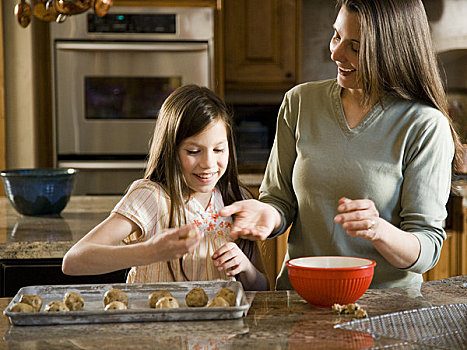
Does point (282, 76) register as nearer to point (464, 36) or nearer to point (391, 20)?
point (464, 36)

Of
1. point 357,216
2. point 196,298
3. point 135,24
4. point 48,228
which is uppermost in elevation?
point 135,24

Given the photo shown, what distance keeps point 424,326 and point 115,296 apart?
1.75 ft

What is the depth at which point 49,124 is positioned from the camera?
3.59 metres

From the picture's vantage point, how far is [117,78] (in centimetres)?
352

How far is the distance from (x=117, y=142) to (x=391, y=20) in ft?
7.64

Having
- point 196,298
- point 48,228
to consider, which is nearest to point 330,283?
point 196,298

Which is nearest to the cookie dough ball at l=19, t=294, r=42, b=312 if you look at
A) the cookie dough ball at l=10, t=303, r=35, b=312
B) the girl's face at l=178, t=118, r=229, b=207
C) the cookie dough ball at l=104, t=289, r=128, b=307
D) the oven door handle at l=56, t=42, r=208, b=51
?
the cookie dough ball at l=10, t=303, r=35, b=312

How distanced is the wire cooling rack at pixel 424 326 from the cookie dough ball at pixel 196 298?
0.76ft

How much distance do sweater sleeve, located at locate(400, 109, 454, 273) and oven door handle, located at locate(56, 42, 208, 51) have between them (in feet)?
7.22

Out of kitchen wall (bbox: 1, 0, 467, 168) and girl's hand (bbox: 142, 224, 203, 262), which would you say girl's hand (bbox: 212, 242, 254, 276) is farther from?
kitchen wall (bbox: 1, 0, 467, 168)

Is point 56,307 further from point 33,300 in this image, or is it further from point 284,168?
point 284,168

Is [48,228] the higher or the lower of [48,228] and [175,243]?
the lower

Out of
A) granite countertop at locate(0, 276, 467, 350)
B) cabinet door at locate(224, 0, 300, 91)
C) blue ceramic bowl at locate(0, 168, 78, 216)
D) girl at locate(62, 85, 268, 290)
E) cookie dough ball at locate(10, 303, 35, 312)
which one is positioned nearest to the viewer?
granite countertop at locate(0, 276, 467, 350)

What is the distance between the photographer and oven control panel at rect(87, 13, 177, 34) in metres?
3.44
